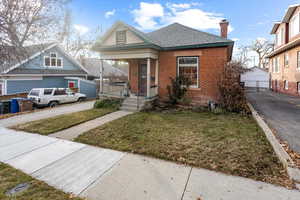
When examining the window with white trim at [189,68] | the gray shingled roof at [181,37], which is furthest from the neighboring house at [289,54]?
the window with white trim at [189,68]

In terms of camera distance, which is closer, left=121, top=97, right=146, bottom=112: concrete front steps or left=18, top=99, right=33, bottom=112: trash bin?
left=121, top=97, right=146, bottom=112: concrete front steps

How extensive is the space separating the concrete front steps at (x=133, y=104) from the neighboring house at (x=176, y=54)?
22.2 inches

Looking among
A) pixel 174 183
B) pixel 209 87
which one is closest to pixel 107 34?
pixel 209 87

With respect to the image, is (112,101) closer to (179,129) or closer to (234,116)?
(179,129)

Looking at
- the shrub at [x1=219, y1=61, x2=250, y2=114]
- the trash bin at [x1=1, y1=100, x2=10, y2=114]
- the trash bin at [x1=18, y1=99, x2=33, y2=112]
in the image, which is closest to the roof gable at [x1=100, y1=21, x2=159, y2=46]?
the shrub at [x1=219, y1=61, x2=250, y2=114]

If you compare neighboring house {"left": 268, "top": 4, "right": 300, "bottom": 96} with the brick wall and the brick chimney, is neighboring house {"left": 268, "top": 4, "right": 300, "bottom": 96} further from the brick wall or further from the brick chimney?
the brick wall

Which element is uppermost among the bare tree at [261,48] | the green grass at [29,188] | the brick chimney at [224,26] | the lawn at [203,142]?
the bare tree at [261,48]

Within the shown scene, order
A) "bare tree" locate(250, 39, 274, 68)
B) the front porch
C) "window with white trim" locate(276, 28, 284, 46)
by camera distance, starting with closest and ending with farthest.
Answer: the front porch
"window with white trim" locate(276, 28, 284, 46)
"bare tree" locate(250, 39, 274, 68)

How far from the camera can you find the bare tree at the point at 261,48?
39.6m

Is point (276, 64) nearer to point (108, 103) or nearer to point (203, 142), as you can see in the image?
point (108, 103)

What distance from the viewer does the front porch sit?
33.7ft

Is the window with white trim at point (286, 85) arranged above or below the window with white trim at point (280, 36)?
below

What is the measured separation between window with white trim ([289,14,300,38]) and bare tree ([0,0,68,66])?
2040 centimetres

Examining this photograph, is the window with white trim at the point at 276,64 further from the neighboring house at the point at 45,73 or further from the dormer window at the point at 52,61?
the dormer window at the point at 52,61
